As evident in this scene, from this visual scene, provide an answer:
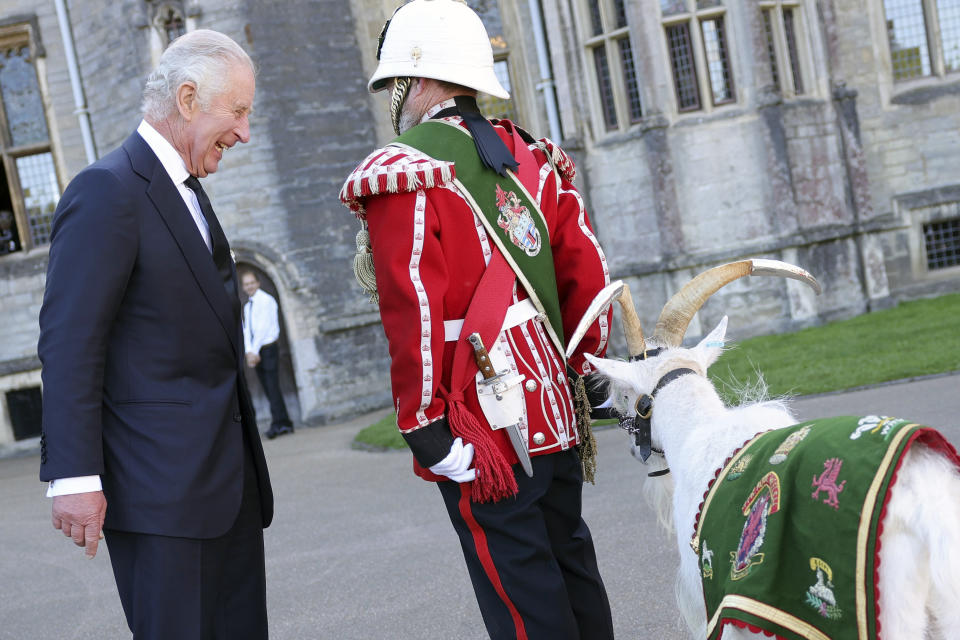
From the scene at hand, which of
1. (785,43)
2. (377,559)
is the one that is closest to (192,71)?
(377,559)

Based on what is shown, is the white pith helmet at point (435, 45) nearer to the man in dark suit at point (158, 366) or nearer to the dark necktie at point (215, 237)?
the man in dark suit at point (158, 366)

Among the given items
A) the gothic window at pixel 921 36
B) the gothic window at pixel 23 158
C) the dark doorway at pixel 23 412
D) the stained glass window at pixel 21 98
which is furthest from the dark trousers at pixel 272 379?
the gothic window at pixel 921 36

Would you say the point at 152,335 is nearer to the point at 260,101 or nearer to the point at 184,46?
the point at 184,46

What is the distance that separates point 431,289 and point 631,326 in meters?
0.74

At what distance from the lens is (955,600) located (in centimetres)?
209

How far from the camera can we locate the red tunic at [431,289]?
8.79 feet

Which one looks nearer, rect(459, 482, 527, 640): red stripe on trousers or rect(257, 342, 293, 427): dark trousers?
rect(459, 482, 527, 640): red stripe on trousers

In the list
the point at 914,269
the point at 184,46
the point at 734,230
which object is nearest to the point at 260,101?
the point at 734,230

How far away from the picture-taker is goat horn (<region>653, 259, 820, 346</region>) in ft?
9.86

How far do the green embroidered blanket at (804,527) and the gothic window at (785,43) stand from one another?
11.0 m

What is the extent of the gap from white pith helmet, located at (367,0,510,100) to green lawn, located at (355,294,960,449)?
16.0 ft

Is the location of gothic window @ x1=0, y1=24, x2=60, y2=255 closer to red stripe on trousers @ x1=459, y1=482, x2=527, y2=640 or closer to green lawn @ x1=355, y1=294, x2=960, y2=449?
green lawn @ x1=355, y1=294, x2=960, y2=449

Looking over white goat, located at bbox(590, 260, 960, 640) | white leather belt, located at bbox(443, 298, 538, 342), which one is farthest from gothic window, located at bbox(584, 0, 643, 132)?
white leather belt, located at bbox(443, 298, 538, 342)

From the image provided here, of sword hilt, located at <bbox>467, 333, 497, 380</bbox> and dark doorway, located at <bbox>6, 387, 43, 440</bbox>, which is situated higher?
sword hilt, located at <bbox>467, 333, 497, 380</bbox>
